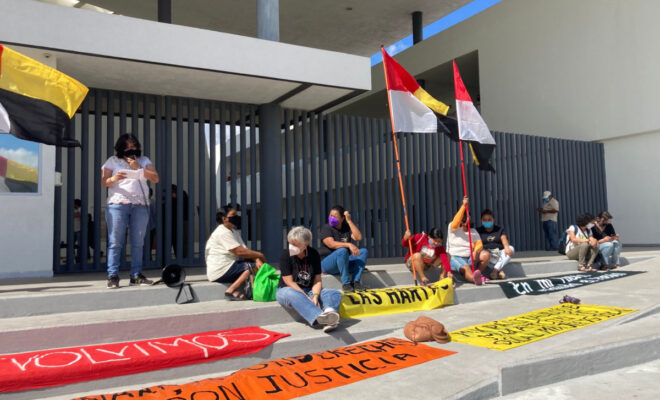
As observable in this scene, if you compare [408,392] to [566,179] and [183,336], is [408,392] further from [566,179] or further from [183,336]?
[566,179]

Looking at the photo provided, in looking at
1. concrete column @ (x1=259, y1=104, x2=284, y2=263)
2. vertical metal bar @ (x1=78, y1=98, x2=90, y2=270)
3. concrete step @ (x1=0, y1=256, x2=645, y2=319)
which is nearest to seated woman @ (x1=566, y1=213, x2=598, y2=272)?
concrete step @ (x1=0, y1=256, x2=645, y2=319)

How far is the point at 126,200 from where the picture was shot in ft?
18.5

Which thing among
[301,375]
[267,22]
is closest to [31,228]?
[267,22]

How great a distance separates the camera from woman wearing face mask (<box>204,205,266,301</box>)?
5.59 meters

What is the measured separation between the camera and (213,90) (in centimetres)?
834

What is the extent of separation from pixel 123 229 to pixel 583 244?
7.22m

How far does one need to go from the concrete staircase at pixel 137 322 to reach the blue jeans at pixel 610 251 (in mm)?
4876

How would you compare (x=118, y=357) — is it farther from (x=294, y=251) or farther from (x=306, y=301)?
(x=294, y=251)

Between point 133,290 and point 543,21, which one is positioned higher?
point 543,21

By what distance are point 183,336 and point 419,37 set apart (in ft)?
49.0

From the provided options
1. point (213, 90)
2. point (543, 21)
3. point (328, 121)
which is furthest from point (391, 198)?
point (543, 21)

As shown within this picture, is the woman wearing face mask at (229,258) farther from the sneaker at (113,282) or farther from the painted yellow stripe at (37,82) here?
the painted yellow stripe at (37,82)

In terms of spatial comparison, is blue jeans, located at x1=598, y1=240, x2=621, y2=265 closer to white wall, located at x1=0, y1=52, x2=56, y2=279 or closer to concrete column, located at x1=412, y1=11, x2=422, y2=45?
white wall, located at x1=0, y1=52, x2=56, y2=279

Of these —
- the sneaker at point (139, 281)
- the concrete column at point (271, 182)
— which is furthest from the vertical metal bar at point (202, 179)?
the sneaker at point (139, 281)
